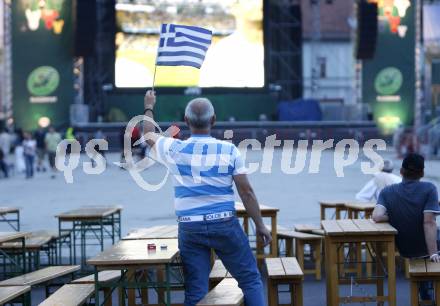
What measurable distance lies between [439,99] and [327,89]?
15139 mm

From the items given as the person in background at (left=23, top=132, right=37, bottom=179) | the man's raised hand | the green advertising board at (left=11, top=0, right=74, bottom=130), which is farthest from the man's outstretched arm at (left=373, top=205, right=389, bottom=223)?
the green advertising board at (left=11, top=0, right=74, bottom=130)

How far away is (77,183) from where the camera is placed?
3142 centimetres

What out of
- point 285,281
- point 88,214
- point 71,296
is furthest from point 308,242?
point 71,296

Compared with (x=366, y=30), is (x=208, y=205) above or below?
below

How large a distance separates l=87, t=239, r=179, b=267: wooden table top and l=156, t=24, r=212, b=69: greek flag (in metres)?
1.61

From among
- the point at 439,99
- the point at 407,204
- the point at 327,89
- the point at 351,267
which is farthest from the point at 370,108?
the point at 407,204

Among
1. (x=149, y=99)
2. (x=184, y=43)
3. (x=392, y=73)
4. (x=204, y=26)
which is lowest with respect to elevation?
(x=149, y=99)

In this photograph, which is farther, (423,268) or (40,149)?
(40,149)

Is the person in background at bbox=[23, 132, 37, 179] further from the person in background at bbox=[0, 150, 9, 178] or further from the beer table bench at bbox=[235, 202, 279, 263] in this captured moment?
the beer table bench at bbox=[235, 202, 279, 263]

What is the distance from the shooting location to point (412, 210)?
9414mm

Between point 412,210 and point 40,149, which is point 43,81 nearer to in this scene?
point 40,149

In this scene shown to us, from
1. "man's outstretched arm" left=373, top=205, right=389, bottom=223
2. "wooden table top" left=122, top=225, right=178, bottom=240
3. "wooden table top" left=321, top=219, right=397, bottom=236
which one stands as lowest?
"wooden table top" left=122, top=225, right=178, bottom=240

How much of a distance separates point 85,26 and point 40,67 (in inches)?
167

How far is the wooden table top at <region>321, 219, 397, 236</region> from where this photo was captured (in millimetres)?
9000
